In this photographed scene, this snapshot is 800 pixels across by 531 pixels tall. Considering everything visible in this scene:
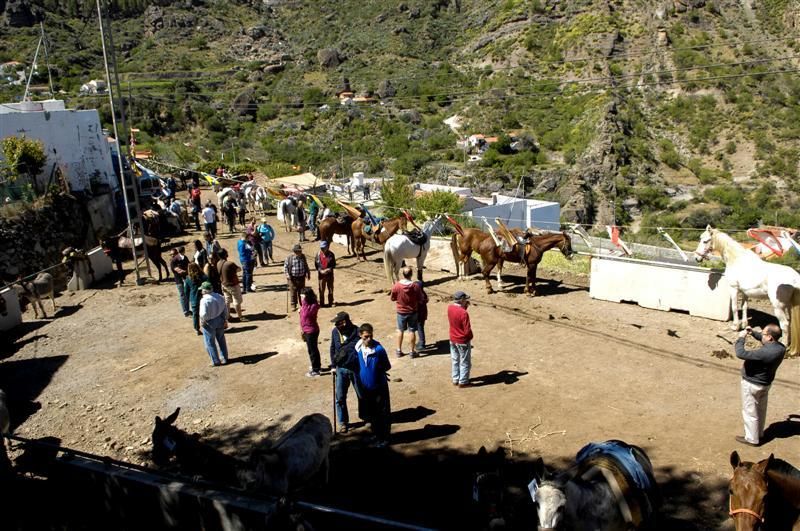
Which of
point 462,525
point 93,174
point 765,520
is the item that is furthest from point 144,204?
point 765,520

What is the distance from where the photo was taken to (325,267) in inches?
511

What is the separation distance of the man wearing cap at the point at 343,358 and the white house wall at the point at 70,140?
2132 cm

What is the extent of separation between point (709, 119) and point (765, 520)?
6655cm

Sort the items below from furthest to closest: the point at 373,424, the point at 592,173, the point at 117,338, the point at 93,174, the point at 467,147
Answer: the point at 467,147, the point at 592,173, the point at 93,174, the point at 117,338, the point at 373,424

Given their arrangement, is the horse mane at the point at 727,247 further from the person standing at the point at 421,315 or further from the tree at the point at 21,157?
the tree at the point at 21,157

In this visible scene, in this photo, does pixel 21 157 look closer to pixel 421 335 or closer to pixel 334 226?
pixel 334 226

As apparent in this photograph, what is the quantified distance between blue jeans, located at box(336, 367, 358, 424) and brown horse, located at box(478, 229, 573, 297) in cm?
712

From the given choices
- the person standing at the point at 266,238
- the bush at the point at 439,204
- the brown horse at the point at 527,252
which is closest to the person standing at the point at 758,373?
the brown horse at the point at 527,252

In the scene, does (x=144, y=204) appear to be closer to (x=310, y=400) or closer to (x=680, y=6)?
(x=310, y=400)

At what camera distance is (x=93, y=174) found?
2673 cm

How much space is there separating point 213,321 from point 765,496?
816cm

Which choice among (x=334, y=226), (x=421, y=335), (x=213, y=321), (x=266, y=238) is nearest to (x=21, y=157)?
(x=266, y=238)

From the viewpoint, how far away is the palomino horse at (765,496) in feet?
13.7

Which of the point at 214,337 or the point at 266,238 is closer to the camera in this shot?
the point at 214,337
